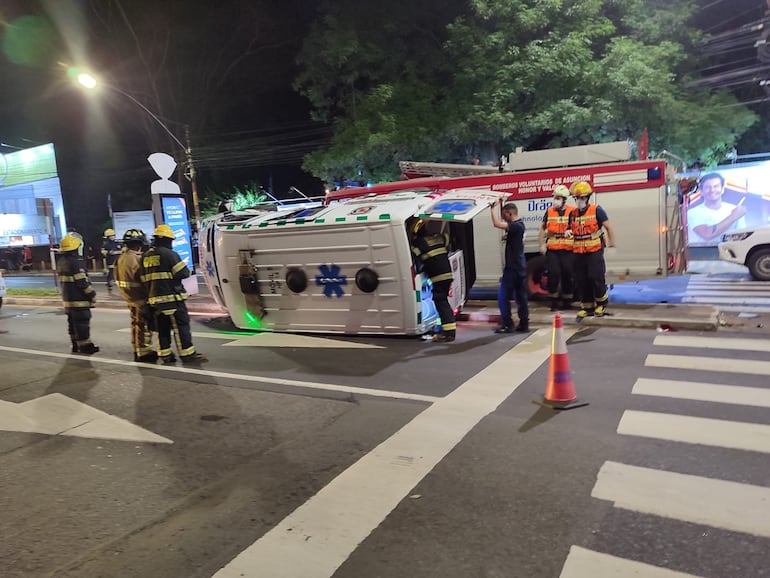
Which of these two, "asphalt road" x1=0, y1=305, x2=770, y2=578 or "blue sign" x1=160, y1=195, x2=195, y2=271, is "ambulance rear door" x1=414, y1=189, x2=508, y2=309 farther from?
"blue sign" x1=160, y1=195, x2=195, y2=271

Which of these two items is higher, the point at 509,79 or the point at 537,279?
the point at 509,79

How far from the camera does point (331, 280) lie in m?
7.88

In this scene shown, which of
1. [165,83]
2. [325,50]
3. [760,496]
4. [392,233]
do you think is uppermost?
[165,83]

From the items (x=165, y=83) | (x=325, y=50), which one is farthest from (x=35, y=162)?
(x=325, y=50)

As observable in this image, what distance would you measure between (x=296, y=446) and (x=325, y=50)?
1703 cm

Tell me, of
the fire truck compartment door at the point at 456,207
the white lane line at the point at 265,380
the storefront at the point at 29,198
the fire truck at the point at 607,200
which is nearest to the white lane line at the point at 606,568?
the white lane line at the point at 265,380

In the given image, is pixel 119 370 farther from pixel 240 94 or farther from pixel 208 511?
pixel 240 94

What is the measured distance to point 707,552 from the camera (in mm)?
2812

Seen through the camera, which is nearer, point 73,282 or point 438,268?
point 438,268

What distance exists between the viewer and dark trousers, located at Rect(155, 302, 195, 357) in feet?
24.0

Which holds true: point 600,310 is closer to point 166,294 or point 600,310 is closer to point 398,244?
point 398,244

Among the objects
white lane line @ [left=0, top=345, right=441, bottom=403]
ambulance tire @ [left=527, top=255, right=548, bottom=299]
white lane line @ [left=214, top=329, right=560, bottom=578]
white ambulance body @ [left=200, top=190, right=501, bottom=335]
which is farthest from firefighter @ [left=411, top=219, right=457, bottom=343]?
ambulance tire @ [left=527, top=255, right=548, bottom=299]

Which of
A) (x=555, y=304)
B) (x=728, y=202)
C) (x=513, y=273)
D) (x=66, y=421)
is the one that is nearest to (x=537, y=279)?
(x=555, y=304)

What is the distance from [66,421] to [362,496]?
338 cm
